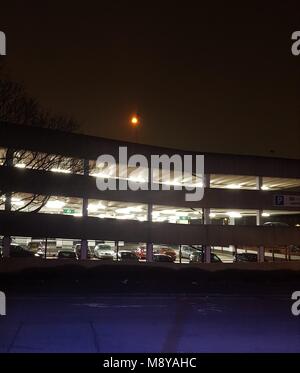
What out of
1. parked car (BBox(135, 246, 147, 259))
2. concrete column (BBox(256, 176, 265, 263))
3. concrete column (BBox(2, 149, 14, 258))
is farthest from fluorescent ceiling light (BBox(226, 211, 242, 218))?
concrete column (BBox(2, 149, 14, 258))

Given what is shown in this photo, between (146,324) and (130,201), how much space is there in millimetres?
18588

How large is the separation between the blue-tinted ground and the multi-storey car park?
10261mm

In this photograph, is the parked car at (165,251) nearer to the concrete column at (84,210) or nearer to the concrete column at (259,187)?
the concrete column at (259,187)

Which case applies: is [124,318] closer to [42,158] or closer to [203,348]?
[203,348]

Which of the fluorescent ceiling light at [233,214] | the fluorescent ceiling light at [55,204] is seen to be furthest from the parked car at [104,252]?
the fluorescent ceiling light at [233,214]

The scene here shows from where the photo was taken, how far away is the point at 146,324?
50.5ft

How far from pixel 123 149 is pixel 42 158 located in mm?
6056

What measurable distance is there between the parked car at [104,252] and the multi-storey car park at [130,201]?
2326 mm

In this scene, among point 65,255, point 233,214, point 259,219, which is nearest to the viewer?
point 65,255

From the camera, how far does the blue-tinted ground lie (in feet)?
39.8

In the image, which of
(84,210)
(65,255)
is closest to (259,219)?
(84,210)

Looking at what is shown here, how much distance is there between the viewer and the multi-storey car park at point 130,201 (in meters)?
30.1

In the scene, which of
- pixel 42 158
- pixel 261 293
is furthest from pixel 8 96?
pixel 261 293

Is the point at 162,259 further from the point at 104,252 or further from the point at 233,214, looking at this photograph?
the point at 233,214
